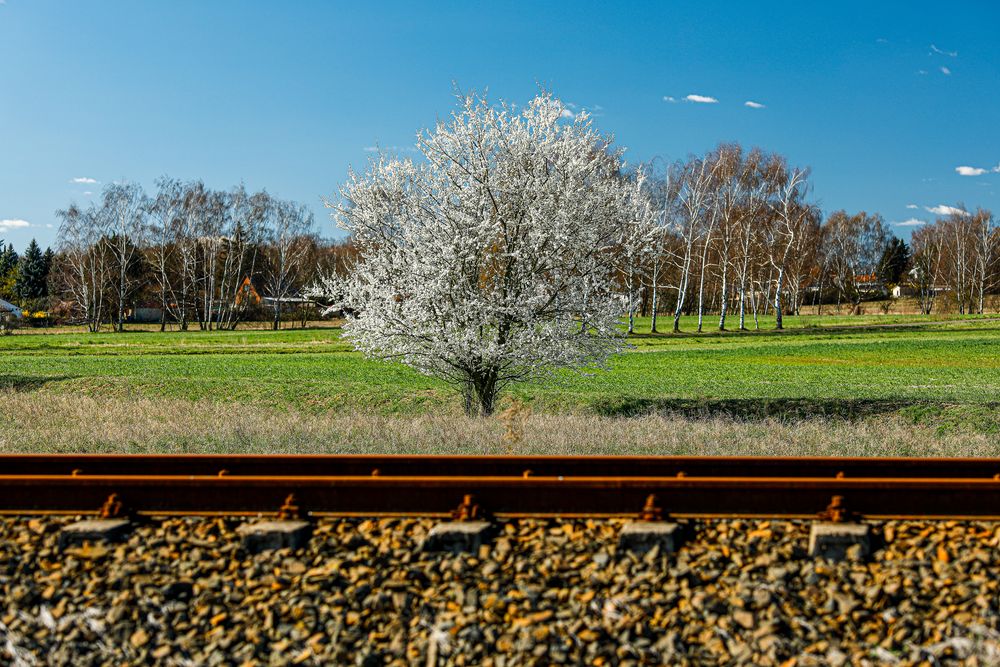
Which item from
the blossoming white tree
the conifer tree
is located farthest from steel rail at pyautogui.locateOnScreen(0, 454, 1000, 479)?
the conifer tree

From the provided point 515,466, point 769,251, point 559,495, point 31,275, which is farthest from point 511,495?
point 31,275

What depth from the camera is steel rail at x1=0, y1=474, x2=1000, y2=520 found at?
5.45m

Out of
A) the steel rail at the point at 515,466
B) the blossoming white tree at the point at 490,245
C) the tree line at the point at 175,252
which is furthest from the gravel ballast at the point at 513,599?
the tree line at the point at 175,252

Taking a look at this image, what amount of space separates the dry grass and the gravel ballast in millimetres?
4583

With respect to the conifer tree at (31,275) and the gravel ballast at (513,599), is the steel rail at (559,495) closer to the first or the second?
the gravel ballast at (513,599)

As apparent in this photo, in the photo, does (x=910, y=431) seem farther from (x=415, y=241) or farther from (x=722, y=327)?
(x=722, y=327)

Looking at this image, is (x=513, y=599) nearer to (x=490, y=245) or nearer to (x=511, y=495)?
(x=511, y=495)

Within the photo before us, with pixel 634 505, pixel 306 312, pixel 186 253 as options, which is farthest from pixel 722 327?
pixel 634 505

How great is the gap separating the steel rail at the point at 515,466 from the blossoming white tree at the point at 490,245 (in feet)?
23.3

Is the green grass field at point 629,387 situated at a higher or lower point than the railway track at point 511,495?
lower

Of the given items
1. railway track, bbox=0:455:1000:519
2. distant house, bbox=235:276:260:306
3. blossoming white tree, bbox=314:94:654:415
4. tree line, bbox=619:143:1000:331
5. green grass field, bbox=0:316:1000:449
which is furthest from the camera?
distant house, bbox=235:276:260:306

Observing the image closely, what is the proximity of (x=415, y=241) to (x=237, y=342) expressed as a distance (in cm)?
4203

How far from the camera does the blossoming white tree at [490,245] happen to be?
565 inches

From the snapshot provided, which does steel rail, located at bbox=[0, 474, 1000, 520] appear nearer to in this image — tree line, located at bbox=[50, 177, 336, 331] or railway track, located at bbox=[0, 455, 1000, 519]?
railway track, located at bbox=[0, 455, 1000, 519]
